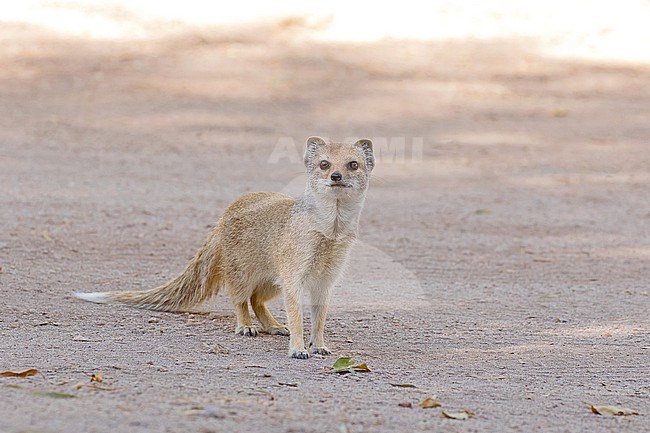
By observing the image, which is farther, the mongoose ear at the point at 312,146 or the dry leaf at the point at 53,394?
the mongoose ear at the point at 312,146

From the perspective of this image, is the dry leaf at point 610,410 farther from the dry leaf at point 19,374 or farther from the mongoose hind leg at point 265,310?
the dry leaf at point 19,374

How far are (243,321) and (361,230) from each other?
343 centimetres

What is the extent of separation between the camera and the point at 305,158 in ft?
17.2

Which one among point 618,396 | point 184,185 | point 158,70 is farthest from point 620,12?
point 618,396

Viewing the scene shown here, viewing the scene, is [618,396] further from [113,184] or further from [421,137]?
[421,137]

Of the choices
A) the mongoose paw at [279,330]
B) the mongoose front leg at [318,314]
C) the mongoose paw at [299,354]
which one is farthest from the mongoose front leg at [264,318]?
the mongoose paw at [299,354]

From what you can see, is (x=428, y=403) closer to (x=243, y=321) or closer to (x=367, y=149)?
(x=367, y=149)

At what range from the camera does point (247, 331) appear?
5.62 metres

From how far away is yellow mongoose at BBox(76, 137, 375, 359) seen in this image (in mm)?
5137

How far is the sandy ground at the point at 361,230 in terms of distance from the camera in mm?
4215

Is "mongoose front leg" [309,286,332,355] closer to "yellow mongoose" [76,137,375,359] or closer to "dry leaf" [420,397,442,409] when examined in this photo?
"yellow mongoose" [76,137,375,359]

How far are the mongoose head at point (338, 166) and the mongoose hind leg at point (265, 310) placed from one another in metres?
0.82

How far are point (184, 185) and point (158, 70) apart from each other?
14.6 feet

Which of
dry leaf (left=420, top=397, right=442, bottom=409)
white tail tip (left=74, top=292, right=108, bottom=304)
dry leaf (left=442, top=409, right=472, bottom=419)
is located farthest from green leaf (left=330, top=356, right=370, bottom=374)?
white tail tip (left=74, top=292, right=108, bottom=304)
